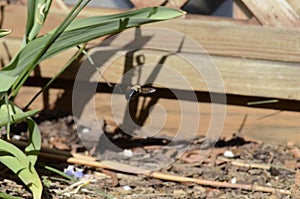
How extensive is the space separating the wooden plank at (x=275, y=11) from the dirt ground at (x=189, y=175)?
1.19 ft

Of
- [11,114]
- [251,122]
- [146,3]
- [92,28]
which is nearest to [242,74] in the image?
[251,122]

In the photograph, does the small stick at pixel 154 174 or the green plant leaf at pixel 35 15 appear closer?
the green plant leaf at pixel 35 15

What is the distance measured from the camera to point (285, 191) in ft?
5.83

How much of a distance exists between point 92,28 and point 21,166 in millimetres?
340

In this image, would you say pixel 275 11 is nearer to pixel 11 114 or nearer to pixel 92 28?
pixel 92 28

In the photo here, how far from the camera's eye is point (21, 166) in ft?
5.03

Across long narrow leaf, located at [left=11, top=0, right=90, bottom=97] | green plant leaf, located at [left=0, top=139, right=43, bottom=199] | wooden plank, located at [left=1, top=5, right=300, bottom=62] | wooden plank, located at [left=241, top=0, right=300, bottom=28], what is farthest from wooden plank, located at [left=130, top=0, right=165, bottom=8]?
green plant leaf, located at [left=0, top=139, right=43, bottom=199]

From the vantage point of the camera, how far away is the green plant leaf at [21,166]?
151 cm

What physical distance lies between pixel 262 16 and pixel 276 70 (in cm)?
16

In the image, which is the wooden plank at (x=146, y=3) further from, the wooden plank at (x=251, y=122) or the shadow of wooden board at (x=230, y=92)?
the wooden plank at (x=251, y=122)

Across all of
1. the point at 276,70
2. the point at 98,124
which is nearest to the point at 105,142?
the point at 98,124

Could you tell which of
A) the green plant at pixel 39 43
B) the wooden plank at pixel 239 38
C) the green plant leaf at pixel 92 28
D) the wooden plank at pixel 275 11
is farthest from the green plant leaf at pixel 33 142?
Result: the wooden plank at pixel 275 11

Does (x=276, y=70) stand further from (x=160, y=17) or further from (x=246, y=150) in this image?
(x=160, y=17)

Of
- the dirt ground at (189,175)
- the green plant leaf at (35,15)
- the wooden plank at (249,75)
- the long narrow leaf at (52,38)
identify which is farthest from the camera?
the wooden plank at (249,75)
